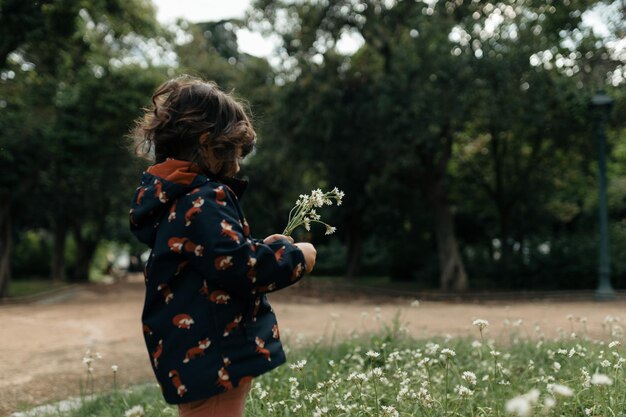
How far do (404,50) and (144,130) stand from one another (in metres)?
12.9

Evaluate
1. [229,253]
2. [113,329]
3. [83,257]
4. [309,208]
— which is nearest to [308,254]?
[229,253]

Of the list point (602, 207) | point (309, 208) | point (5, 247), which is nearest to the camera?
point (309, 208)

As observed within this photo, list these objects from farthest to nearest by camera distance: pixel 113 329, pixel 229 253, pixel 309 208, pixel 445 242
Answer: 1. pixel 445 242
2. pixel 113 329
3. pixel 309 208
4. pixel 229 253

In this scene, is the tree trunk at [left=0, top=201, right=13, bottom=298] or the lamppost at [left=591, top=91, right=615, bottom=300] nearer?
the lamppost at [left=591, top=91, right=615, bottom=300]

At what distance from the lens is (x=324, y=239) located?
3116cm

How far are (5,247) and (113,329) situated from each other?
10.3m

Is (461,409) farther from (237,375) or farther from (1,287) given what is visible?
(1,287)

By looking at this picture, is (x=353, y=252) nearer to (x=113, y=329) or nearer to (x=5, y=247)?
(x=5, y=247)

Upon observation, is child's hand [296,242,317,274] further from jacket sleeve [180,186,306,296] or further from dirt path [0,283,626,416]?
dirt path [0,283,626,416]

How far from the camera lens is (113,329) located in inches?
404

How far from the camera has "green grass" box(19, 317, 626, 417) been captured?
9.27 feet

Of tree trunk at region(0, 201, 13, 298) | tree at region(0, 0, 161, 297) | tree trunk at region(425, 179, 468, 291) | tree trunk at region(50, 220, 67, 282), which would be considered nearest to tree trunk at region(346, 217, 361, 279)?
tree trunk at region(425, 179, 468, 291)

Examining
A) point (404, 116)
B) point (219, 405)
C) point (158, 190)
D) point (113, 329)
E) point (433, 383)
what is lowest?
point (113, 329)

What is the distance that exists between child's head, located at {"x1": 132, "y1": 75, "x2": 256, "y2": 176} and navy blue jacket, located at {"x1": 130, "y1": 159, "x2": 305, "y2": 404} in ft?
0.34
